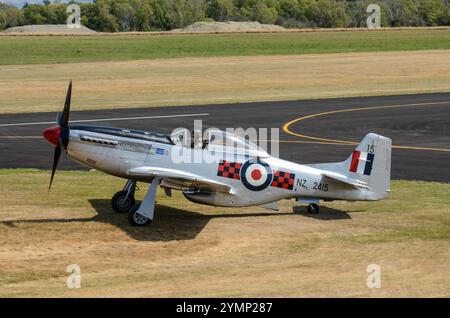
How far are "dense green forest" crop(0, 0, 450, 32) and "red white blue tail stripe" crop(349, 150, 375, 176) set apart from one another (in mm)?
143166

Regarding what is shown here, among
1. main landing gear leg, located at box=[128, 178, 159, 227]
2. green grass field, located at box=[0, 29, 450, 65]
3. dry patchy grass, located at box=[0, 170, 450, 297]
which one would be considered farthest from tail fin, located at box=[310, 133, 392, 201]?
green grass field, located at box=[0, 29, 450, 65]

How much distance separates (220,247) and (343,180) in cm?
387

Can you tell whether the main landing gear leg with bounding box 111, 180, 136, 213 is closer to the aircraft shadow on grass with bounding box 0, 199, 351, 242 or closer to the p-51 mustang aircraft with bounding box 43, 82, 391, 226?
the p-51 mustang aircraft with bounding box 43, 82, 391, 226

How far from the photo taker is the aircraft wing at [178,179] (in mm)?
19141

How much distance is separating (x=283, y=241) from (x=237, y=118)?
2247 centimetres

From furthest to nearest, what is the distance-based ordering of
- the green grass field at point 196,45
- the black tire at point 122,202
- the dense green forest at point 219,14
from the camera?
the dense green forest at point 219,14 → the green grass field at point 196,45 → the black tire at point 122,202

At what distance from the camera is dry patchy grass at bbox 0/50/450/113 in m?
50.2

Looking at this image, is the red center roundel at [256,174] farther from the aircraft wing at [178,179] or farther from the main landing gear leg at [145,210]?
the main landing gear leg at [145,210]

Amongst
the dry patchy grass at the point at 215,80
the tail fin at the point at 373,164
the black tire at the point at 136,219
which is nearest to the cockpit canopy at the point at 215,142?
the black tire at the point at 136,219

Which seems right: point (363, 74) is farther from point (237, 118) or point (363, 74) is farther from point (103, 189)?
point (103, 189)

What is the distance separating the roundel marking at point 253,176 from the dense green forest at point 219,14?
470 feet

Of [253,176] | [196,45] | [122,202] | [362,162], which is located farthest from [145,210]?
[196,45]

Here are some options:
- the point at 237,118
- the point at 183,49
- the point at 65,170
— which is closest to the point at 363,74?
the point at 237,118

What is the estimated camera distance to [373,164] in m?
20.5
